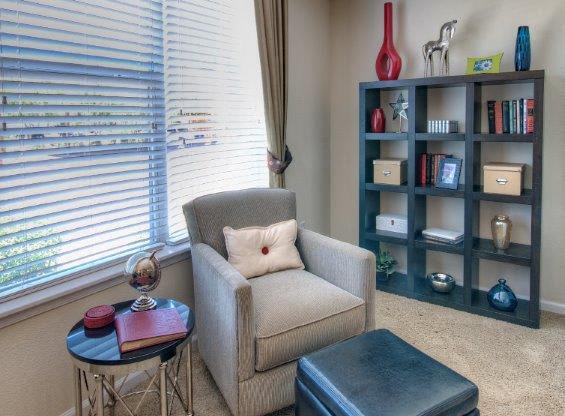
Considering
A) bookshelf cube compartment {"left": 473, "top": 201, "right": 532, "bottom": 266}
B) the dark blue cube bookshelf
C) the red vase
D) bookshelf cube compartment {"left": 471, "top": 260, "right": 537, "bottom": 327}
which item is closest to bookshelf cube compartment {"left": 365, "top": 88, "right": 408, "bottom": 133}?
the dark blue cube bookshelf

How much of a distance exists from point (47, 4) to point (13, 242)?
3.13 feet

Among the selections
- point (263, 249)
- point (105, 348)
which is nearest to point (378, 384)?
point (105, 348)

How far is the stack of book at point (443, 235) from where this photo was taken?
3.04m

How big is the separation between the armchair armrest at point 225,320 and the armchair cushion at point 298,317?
2.5 inches

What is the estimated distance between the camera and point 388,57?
10.4 feet

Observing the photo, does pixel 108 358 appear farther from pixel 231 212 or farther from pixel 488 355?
pixel 488 355

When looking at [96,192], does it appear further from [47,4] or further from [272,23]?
[272,23]

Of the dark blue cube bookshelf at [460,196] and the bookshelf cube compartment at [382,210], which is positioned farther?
the bookshelf cube compartment at [382,210]

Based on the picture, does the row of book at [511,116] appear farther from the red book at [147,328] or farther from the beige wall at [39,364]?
the beige wall at [39,364]

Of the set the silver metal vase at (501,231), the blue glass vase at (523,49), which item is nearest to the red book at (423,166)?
the silver metal vase at (501,231)

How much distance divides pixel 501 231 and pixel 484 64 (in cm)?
107

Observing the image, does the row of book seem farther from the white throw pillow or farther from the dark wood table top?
the dark wood table top

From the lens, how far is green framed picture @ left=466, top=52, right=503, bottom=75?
2760 millimetres

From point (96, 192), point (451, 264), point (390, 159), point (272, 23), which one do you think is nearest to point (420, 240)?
point (451, 264)
